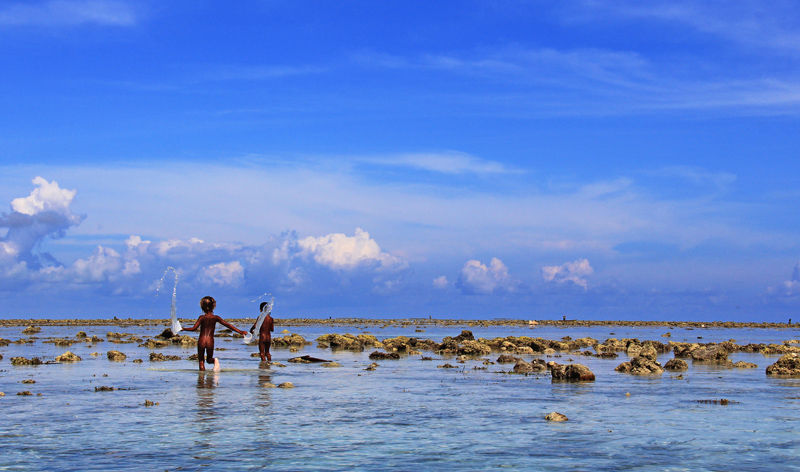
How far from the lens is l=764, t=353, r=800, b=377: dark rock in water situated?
34.2 meters

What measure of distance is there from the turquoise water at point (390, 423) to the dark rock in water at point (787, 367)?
285 cm

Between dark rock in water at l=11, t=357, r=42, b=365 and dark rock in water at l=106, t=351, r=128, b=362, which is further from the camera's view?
dark rock in water at l=106, t=351, r=128, b=362

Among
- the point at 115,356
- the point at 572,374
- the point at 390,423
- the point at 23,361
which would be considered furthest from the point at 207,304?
the point at 572,374

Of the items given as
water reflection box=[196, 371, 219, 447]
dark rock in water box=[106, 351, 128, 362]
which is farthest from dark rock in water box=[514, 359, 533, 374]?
dark rock in water box=[106, 351, 128, 362]

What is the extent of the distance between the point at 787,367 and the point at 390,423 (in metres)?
24.9

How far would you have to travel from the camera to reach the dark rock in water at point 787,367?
1346 inches

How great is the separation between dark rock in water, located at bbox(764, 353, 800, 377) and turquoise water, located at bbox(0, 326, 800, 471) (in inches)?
112

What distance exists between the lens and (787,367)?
34.9 meters

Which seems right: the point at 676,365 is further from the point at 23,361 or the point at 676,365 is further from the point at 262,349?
the point at 23,361

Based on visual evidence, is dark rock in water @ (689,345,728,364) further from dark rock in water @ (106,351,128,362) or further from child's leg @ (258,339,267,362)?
dark rock in water @ (106,351,128,362)

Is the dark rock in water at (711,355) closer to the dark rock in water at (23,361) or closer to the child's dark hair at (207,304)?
the child's dark hair at (207,304)

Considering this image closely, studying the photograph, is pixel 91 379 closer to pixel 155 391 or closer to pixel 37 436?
pixel 155 391

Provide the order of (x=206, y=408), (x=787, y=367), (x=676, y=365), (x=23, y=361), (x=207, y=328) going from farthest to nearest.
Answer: (x=23, y=361) → (x=676, y=365) → (x=787, y=367) → (x=207, y=328) → (x=206, y=408)

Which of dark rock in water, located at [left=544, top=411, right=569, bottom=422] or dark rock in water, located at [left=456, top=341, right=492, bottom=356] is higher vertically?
dark rock in water, located at [left=544, top=411, right=569, bottom=422]
